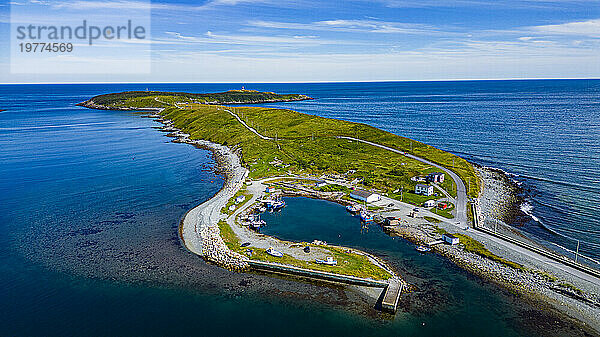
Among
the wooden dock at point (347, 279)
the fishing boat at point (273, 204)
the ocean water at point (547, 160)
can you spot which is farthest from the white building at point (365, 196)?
the wooden dock at point (347, 279)

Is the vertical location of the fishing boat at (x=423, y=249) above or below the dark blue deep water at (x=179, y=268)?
above

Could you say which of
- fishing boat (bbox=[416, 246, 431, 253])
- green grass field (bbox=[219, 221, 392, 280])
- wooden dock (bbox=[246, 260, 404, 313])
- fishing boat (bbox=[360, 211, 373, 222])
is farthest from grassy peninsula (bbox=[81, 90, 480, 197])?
wooden dock (bbox=[246, 260, 404, 313])

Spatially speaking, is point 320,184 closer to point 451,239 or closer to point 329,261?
point 451,239

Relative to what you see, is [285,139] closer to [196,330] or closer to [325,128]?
[325,128]

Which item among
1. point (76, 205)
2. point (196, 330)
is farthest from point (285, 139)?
point (196, 330)

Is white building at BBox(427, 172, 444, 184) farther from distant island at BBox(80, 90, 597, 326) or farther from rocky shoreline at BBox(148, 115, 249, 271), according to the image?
rocky shoreline at BBox(148, 115, 249, 271)

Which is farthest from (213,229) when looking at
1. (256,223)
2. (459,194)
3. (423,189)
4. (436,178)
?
(436,178)

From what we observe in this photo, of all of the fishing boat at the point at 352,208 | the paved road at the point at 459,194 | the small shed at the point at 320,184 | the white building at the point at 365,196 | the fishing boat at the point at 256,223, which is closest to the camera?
the fishing boat at the point at 256,223

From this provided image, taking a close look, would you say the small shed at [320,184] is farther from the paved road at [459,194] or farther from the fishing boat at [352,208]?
the paved road at [459,194]
